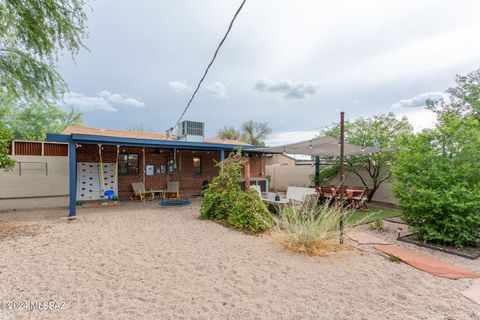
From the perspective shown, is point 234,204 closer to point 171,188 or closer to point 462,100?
point 171,188

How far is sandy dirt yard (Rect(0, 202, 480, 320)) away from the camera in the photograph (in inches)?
93.9

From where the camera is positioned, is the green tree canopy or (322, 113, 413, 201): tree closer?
(322, 113, 413, 201): tree

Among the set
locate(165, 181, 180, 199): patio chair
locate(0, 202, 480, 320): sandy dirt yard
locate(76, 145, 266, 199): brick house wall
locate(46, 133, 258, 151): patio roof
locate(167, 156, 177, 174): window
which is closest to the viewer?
locate(0, 202, 480, 320): sandy dirt yard

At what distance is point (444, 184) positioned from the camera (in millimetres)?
4504

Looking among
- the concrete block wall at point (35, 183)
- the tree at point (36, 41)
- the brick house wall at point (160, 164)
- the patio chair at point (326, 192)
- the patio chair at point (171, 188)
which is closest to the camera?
the tree at point (36, 41)

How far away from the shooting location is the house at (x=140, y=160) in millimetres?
9094

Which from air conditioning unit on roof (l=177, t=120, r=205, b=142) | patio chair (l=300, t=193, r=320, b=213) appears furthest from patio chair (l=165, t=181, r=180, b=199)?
patio chair (l=300, t=193, r=320, b=213)

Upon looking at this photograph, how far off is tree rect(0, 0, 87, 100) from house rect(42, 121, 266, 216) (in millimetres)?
1743

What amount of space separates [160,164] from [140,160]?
959 millimetres

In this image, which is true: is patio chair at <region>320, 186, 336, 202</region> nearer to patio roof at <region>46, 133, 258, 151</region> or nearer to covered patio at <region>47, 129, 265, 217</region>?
covered patio at <region>47, 129, 265, 217</region>

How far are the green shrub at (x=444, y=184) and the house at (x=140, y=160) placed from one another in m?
5.56

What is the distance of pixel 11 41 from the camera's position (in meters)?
5.14

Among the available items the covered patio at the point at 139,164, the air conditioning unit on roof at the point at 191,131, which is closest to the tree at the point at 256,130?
the air conditioning unit on roof at the point at 191,131

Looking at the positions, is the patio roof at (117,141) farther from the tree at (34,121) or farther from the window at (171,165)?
the tree at (34,121)
